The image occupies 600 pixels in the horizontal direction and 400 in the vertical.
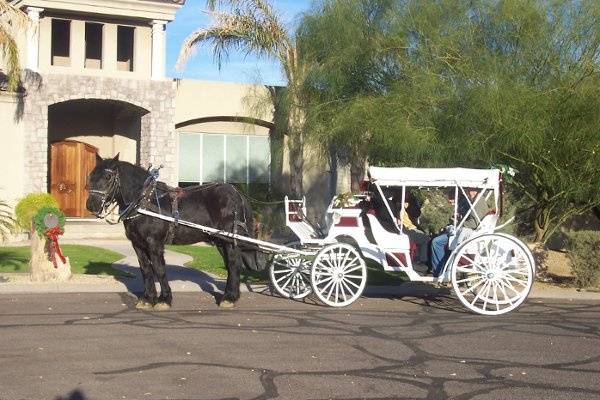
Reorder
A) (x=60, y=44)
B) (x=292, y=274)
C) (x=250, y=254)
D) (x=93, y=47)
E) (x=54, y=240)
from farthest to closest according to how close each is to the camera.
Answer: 1. (x=93, y=47)
2. (x=60, y=44)
3. (x=54, y=240)
4. (x=292, y=274)
5. (x=250, y=254)

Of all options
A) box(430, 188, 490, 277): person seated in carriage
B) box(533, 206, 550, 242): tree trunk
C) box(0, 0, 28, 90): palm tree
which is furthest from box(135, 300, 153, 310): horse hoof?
box(533, 206, 550, 242): tree trunk

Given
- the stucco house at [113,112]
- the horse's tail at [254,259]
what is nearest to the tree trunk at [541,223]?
the horse's tail at [254,259]

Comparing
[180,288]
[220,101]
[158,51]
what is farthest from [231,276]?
[220,101]

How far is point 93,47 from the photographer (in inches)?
1127

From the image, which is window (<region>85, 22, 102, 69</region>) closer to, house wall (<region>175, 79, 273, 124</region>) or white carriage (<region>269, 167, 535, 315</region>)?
house wall (<region>175, 79, 273, 124</region>)

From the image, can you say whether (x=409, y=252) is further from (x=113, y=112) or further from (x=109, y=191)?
(x=113, y=112)

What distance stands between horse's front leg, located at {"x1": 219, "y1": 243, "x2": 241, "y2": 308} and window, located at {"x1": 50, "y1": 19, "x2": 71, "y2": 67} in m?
15.5

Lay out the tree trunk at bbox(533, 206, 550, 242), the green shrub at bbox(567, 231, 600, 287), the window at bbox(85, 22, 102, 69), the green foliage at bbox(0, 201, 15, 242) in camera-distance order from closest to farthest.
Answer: the green shrub at bbox(567, 231, 600, 287) < the green foliage at bbox(0, 201, 15, 242) < the tree trunk at bbox(533, 206, 550, 242) < the window at bbox(85, 22, 102, 69)

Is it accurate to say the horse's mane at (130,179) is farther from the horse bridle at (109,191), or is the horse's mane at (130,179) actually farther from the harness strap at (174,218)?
the harness strap at (174,218)

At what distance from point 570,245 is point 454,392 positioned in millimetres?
9624

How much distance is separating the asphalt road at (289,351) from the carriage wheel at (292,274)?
447mm

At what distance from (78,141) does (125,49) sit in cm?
315

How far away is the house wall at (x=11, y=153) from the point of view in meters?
24.3

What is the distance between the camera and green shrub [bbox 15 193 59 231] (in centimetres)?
2302
